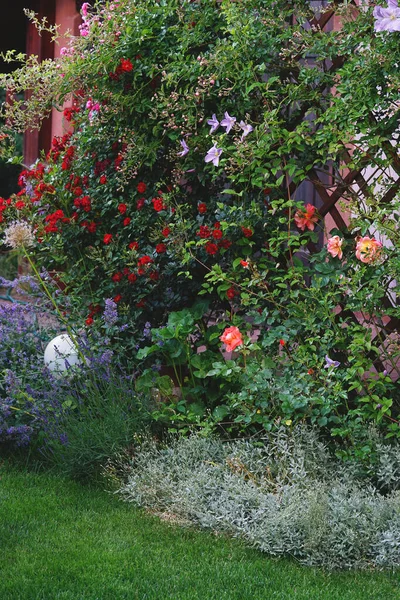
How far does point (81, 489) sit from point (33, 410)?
521mm

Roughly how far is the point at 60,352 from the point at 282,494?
4.82ft

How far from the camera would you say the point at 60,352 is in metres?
4.00

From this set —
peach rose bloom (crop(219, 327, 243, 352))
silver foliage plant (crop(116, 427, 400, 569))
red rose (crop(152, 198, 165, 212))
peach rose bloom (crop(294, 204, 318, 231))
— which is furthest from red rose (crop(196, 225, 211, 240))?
silver foliage plant (crop(116, 427, 400, 569))

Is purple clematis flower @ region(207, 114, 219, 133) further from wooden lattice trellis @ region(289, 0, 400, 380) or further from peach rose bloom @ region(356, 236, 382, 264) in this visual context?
peach rose bloom @ region(356, 236, 382, 264)

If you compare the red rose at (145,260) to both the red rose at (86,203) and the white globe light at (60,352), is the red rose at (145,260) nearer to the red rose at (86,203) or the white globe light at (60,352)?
the red rose at (86,203)

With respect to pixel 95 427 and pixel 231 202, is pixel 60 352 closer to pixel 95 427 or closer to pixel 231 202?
pixel 95 427

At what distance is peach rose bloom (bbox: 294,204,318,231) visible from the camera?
11.3ft

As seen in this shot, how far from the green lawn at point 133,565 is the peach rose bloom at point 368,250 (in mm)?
1115

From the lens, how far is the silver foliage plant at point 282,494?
2.69 meters

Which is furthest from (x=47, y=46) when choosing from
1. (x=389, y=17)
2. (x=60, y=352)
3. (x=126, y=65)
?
(x=389, y=17)

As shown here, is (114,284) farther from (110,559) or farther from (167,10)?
(110,559)

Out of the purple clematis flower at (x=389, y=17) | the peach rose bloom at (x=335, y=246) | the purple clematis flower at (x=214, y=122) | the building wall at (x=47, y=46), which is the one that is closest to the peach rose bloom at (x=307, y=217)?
the peach rose bloom at (x=335, y=246)

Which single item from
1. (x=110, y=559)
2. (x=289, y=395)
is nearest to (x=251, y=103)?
(x=289, y=395)

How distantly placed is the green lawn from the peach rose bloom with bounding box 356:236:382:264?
3.66ft
